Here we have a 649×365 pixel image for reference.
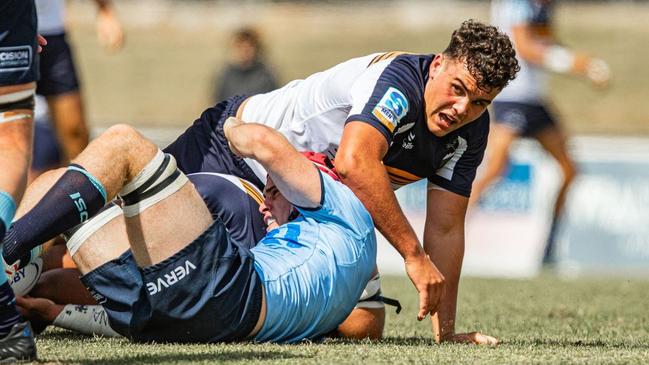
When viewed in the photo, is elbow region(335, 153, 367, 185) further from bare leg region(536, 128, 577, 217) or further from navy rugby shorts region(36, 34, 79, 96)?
bare leg region(536, 128, 577, 217)

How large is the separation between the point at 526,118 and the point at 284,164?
6614 mm

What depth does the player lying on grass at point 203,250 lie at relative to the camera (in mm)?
4172

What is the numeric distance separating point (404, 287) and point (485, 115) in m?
3.69

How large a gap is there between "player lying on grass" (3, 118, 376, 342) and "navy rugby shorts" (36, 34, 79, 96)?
12.1ft

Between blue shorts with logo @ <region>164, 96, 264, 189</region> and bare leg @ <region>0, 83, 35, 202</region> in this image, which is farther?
blue shorts with logo @ <region>164, 96, 264, 189</region>

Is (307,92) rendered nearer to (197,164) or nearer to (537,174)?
(197,164)

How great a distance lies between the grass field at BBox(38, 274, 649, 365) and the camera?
405 centimetres

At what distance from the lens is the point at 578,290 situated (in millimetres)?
8633

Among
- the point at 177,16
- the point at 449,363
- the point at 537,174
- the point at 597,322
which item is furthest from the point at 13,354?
the point at 177,16

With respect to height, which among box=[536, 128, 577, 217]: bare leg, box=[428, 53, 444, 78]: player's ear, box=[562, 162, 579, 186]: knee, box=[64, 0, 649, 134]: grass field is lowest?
box=[64, 0, 649, 134]: grass field

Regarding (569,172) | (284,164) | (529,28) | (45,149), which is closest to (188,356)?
(284,164)

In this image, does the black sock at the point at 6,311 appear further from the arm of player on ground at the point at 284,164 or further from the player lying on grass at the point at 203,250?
the arm of player on ground at the point at 284,164

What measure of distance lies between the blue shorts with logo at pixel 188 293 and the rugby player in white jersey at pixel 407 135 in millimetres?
344

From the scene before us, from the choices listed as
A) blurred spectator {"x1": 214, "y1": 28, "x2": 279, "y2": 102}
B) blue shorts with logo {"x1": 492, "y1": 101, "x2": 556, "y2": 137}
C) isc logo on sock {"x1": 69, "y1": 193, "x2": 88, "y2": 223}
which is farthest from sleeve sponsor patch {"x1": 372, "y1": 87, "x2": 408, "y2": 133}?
blurred spectator {"x1": 214, "y1": 28, "x2": 279, "y2": 102}
